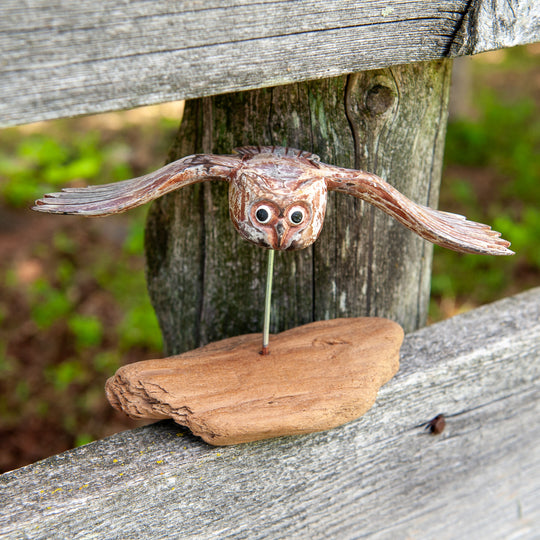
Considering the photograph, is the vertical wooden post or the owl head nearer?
the owl head

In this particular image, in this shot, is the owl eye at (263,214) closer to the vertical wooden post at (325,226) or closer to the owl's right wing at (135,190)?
the owl's right wing at (135,190)

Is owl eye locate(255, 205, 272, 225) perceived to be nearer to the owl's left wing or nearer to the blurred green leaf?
the owl's left wing

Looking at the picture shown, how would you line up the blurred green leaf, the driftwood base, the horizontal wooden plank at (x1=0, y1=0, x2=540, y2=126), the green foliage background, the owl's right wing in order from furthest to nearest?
the blurred green leaf → the green foliage background → the driftwood base → the owl's right wing → the horizontal wooden plank at (x1=0, y1=0, x2=540, y2=126)

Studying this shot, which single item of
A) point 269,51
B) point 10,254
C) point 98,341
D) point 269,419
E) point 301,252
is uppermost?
point 269,51

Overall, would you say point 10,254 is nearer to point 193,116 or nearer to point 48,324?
point 48,324

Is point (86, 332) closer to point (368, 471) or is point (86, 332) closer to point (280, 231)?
point (368, 471)

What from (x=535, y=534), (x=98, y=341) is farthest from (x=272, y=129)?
(x=98, y=341)

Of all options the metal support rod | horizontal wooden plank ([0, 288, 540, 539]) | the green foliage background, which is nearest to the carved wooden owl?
the metal support rod

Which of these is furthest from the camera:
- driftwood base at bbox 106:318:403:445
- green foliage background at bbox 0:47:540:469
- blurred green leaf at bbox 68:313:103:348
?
blurred green leaf at bbox 68:313:103:348
